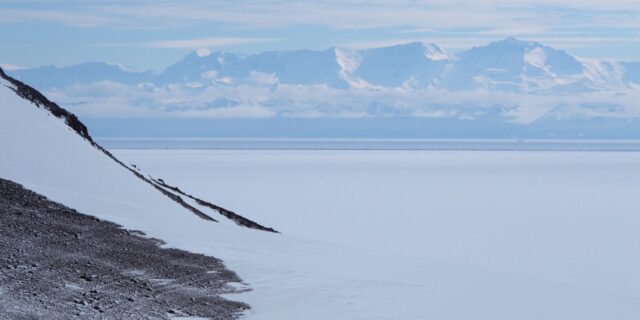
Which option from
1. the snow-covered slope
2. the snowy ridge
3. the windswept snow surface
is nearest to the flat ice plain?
the windswept snow surface

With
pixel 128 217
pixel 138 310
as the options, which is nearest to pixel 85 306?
pixel 138 310

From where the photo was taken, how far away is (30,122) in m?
28.5

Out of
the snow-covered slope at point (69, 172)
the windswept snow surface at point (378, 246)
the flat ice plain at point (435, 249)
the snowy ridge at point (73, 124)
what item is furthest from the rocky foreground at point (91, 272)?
the snowy ridge at point (73, 124)

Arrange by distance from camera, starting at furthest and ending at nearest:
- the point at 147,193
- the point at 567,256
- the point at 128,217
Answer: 1. the point at 567,256
2. the point at 147,193
3. the point at 128,217

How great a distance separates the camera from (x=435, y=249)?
118 feet

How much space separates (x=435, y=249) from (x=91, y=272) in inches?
799

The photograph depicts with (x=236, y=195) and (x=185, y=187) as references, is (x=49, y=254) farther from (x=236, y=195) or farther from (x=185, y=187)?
(x=185, y=187)

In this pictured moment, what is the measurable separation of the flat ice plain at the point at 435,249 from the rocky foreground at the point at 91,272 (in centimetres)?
94

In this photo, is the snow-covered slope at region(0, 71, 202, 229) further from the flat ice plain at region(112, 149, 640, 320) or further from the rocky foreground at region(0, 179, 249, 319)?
the flat ice plain at region(112, 149, 640, 320)

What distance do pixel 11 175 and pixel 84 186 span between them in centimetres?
215

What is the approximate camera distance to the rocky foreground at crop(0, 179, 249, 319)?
15281 mm

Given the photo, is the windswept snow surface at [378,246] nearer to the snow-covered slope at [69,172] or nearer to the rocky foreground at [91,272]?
the snow-covered slope at [69,172]

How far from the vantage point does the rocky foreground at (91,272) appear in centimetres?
1528

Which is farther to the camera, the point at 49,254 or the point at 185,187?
the point at 185,187
